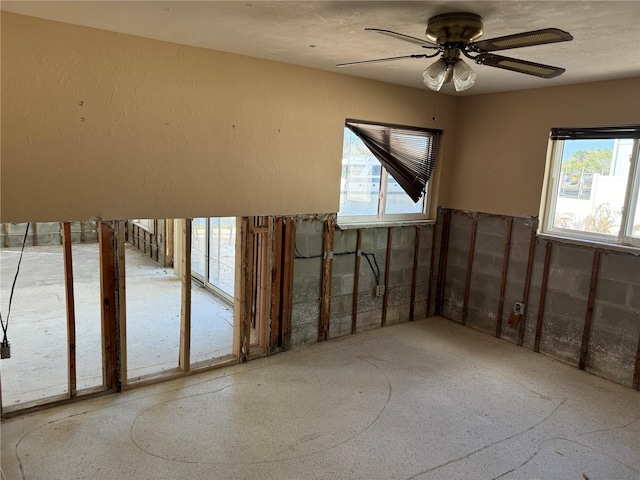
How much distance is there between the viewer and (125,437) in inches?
107

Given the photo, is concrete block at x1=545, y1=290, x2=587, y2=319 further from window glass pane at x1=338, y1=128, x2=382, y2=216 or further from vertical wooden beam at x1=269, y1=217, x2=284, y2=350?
vertical wooden beam at x1=269, y1=217, x2=284, y2=350

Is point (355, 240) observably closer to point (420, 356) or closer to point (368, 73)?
point (420, 356)

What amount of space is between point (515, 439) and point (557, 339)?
1644mm


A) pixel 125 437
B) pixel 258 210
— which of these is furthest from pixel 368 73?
pixel 125 437

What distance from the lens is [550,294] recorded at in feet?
13.7

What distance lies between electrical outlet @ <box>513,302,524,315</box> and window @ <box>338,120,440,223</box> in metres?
1.41

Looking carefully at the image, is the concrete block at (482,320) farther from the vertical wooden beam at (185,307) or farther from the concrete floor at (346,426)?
the vertical wooden beam at (185,307)

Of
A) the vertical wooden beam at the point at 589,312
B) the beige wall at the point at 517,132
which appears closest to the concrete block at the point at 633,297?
the vertical wooden beam at the point at 589,312

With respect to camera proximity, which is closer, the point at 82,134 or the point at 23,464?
the point at 23,464

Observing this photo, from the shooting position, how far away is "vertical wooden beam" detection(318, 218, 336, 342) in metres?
4.16

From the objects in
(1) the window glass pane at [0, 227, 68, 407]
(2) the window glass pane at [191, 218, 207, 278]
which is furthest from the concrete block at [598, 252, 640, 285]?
(2) the window glass pane at [191, 218, 207, 278]

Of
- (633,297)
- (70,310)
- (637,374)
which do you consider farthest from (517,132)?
(70,310)

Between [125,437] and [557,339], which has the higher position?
[557,339]

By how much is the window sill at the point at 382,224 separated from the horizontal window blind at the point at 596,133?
1538 mm
